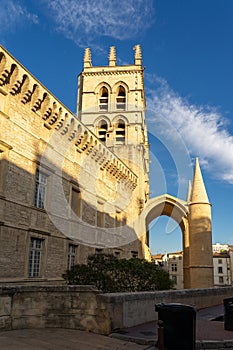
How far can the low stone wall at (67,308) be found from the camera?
22.1 ft

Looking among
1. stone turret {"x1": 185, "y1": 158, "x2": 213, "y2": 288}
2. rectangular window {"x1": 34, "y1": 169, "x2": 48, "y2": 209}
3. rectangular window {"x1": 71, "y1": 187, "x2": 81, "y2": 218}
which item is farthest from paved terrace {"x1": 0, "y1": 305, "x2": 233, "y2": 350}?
stone turret {"x1": 185, "y1": 158, "x2": 213, "y2": 288}

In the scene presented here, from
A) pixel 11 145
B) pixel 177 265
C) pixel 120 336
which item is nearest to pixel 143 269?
pixel 120 336

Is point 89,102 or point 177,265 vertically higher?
point 89,102

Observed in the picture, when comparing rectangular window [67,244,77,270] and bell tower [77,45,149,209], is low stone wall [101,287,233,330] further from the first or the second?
bell tower [77,45,149,209]

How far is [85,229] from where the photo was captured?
17141 mm

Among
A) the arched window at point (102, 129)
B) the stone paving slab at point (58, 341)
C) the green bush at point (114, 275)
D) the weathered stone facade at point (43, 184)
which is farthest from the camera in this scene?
the arched window at point (102, 129)

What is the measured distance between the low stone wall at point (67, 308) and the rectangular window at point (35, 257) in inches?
214

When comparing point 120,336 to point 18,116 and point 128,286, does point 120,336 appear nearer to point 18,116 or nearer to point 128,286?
point 128,286

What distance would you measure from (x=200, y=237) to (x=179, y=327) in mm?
22898

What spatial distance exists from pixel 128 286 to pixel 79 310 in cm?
423

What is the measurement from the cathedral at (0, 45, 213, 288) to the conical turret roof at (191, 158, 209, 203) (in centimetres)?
9

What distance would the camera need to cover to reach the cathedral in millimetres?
11766

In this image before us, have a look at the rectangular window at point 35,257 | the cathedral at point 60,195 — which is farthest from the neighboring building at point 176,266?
the rectangular window at point 35,257

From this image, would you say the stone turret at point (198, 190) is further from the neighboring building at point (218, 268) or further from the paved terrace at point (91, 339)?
the neighboring building at point (218, 268)
